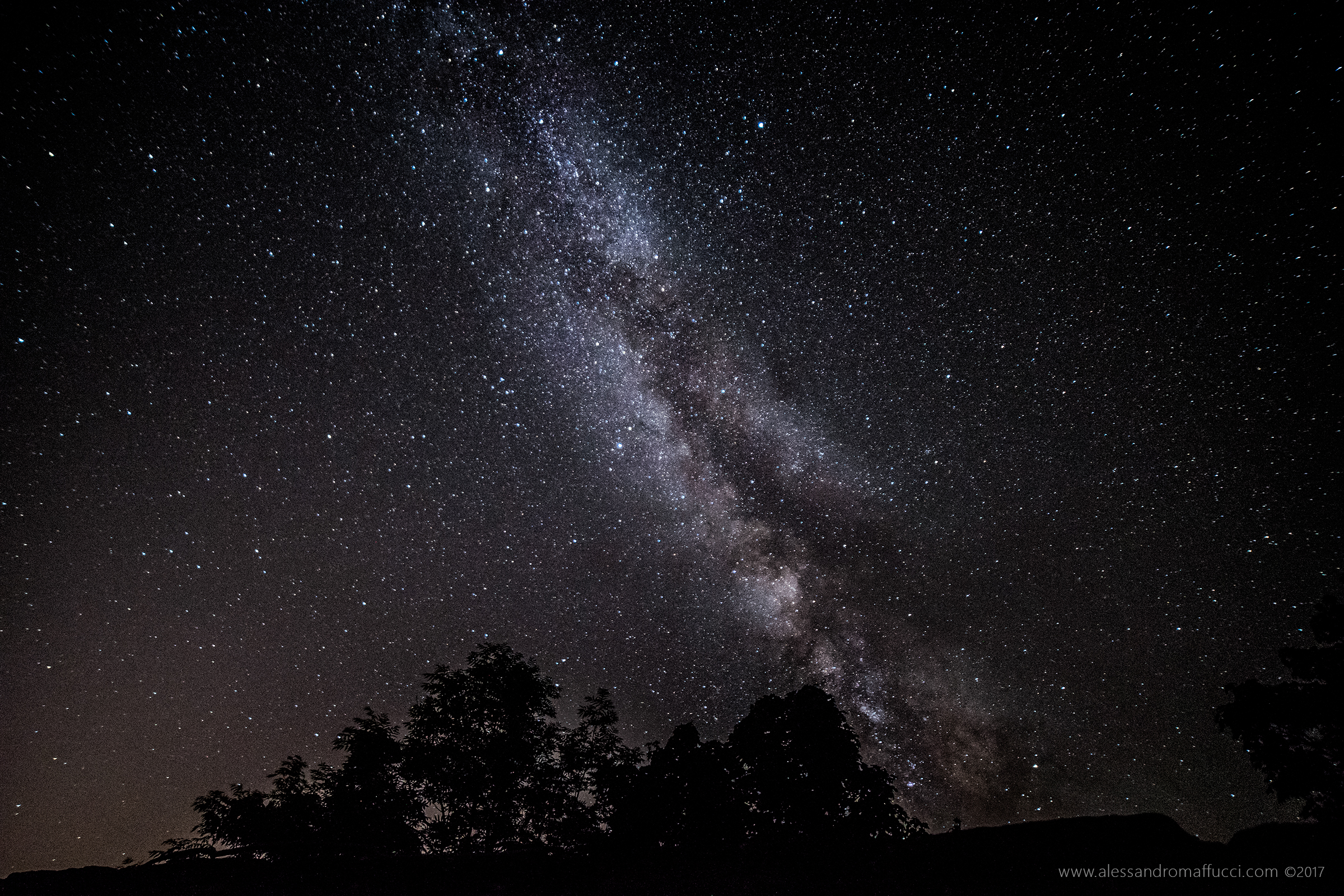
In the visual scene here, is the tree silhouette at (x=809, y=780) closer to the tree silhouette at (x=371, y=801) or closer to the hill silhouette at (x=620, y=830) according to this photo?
the hill silhouette at (x=620, y=830)

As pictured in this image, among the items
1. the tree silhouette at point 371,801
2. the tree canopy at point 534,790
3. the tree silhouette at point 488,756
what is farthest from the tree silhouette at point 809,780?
the tree silhouette at point 371,801

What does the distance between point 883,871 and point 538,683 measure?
11.1m

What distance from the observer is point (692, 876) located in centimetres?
1309

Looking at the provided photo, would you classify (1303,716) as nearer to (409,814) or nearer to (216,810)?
(409,814)

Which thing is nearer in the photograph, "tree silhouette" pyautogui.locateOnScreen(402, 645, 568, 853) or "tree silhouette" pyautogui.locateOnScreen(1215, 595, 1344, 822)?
"tree silhouette" pyautogui.locateOnScreen(1215, 595, 1344, 822)

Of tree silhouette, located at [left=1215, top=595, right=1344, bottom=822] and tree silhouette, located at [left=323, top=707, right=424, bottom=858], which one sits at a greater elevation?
tree silhouette, located at [left=1215, top=595, right=1344, bottom=822]

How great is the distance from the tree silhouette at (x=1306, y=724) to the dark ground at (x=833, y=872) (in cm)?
88

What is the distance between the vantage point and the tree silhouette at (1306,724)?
35.9ft

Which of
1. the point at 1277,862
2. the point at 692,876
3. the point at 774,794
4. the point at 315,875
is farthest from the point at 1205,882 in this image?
the point at 315,875

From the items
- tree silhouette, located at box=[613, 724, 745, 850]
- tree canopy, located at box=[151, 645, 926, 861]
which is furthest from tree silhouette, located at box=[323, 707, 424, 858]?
tree silhouette, located at box=[613, 724, 745, 850]

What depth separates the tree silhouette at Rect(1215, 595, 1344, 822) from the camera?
35.9 ft

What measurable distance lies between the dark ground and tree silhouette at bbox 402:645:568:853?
33.7 inches

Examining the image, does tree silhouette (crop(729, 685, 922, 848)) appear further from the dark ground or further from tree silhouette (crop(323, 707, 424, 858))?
tree silhouette (crop(323, 707, 424, 858))

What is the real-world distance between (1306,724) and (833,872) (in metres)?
11.8
